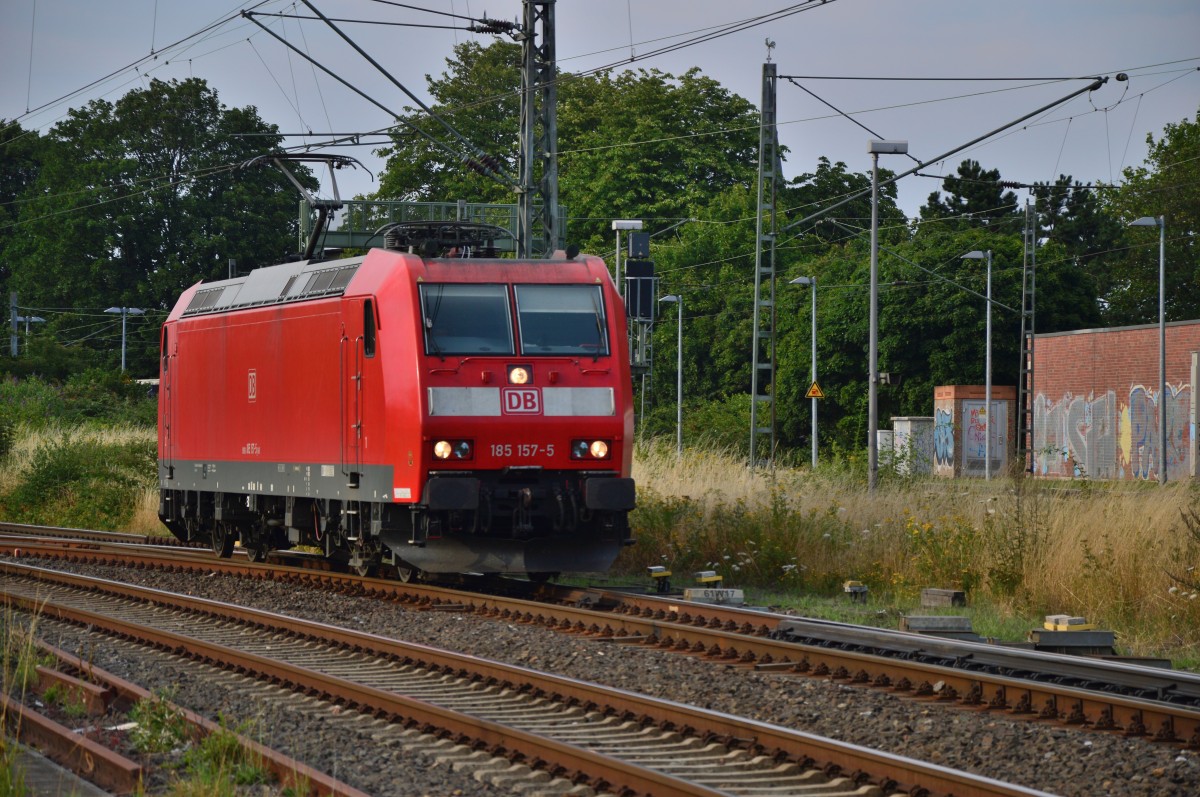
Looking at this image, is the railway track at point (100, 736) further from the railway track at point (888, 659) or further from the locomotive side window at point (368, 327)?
the locomotive side window at point (368, 327)

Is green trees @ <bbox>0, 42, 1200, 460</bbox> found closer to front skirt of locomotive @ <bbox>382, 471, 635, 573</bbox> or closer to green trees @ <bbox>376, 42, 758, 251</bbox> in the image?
green trees @ <bbox>376, 42, 758, 251</bbox>

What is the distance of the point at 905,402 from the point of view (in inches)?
2218

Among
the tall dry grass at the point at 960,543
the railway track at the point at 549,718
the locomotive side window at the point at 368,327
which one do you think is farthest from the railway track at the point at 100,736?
the tall dry grass at the point at 960,543

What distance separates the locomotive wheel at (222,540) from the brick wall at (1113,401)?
2788 centimetres

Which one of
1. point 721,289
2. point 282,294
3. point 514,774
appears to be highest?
point 721,289

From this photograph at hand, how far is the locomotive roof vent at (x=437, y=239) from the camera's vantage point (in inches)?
652

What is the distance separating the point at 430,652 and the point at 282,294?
26.9 ft

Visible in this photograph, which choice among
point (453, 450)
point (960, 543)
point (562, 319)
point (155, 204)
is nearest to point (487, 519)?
point (453, 450)

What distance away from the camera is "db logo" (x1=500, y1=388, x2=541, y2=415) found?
49.8ft

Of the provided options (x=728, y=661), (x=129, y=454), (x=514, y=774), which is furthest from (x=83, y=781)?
(x=129, y=454)

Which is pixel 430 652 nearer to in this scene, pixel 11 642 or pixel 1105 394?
pixel 11 642

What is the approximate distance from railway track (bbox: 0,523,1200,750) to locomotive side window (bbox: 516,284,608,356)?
96.5 inches

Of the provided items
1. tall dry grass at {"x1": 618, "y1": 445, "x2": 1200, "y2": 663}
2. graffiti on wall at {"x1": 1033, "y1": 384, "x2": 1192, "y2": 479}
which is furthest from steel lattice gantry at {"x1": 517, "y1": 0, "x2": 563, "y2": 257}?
graffiti on wall at {"x1": 1033, "y1": 384, "x2": 1192, "y2": 479}

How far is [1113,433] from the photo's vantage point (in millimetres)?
47188
